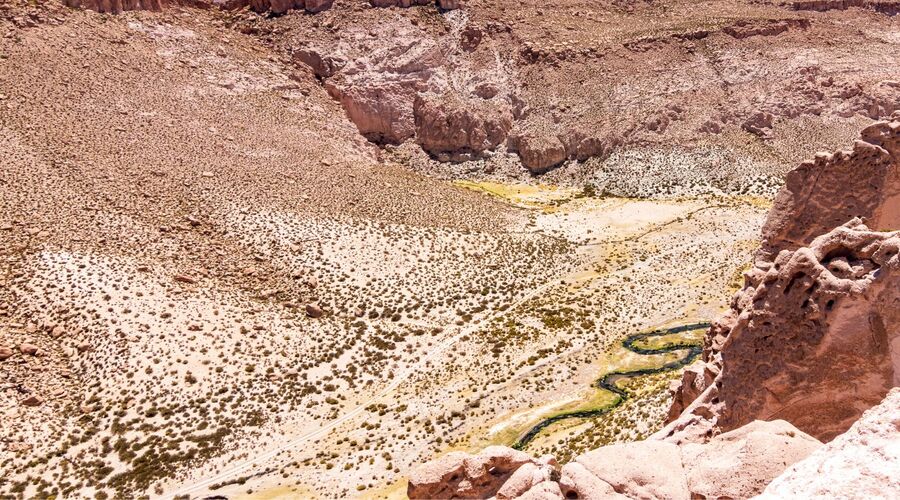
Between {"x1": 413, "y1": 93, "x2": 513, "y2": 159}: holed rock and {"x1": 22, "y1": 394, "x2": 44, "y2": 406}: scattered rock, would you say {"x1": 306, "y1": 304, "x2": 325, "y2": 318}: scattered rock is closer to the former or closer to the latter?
{"x1": 22, "y1": 394, "x2": 44, "y2": 406}: scattered rock

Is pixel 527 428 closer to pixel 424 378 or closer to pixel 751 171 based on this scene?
pixel 424 378

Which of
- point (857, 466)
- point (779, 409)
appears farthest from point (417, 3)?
point (857, 466)

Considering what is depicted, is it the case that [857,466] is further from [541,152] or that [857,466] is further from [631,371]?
[541,152]

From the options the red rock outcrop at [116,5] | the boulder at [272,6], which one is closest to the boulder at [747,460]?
the red rock outcrop at [116,5]

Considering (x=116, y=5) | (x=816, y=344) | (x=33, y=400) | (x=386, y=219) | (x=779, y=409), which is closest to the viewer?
(x=816, y=344)

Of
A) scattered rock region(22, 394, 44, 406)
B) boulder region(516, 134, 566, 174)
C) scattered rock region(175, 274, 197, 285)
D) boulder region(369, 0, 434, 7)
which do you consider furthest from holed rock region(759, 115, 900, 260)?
boulder region(369, 0, 434, 7)

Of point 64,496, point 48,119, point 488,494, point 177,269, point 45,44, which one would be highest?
point 45,44

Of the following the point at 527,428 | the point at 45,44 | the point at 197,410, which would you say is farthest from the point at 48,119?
the point at 527,428
